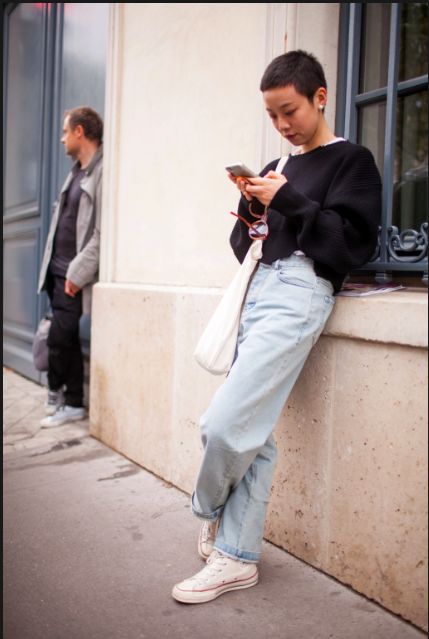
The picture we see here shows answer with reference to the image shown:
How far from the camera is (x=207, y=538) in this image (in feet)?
8.09

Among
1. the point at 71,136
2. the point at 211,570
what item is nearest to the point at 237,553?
the point at 211,570

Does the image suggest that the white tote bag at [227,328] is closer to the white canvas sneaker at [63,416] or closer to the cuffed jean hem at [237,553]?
the cuffed jean hem at [237,553]

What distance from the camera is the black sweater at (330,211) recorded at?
1.96 meters

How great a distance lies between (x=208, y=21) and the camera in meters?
3.11

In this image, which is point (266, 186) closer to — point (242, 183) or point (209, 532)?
point (242, 183)

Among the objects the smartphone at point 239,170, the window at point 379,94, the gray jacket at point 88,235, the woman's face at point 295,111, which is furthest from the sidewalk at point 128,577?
the woman's face at point 295,111

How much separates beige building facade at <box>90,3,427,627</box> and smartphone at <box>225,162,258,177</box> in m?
0.59

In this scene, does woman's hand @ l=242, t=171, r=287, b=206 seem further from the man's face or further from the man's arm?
the man's face

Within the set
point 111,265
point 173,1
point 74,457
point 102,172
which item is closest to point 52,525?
point 74,457

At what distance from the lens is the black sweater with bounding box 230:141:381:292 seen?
196 cm

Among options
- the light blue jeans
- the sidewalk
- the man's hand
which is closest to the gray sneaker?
the man's hand

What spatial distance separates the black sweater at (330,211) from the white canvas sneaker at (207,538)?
1.11 meters

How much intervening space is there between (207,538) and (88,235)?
2.54 meters

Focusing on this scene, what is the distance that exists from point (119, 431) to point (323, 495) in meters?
1.81
